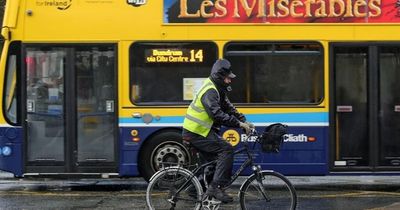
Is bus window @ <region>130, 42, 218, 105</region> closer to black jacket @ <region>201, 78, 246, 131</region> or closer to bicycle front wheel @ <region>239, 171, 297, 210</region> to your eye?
black jacket @ <region>201, 78, 246, 131</region>

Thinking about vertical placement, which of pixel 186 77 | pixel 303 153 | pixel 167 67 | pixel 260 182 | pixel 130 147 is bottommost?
A: pixel 260 182

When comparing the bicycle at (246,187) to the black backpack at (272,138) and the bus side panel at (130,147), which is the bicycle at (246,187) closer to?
the black backpack at (272,138)

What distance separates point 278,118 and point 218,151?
286cm

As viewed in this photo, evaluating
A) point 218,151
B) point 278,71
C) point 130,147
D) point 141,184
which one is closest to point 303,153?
point 278,71

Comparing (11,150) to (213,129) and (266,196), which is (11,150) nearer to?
(213,129)

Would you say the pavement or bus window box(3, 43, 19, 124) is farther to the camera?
the pavement

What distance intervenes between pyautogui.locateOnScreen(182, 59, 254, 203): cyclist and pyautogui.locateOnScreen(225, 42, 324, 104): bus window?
2.65 meters

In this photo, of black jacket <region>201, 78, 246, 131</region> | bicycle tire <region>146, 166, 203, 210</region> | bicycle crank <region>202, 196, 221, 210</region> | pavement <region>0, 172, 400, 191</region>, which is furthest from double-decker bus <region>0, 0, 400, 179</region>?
black jacket <region>201, 78, 246, 131</region>

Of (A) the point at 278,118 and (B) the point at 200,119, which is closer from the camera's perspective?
(B) the point at 200,119

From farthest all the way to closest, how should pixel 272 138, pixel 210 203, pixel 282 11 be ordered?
pixel 282 11, pixel 210 203, pixel 272 138

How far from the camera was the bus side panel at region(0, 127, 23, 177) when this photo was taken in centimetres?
946

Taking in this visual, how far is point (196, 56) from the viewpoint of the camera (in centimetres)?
946

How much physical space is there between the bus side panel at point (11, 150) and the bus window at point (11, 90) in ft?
0.58

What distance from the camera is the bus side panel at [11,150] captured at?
946cm
